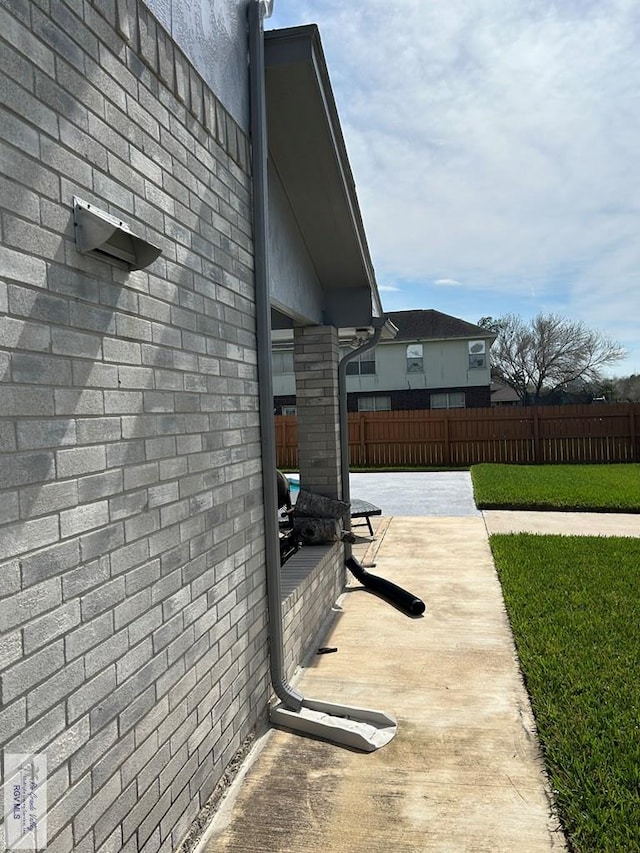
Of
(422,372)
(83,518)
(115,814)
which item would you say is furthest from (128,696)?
(422,372)

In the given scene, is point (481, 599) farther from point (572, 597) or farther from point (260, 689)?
point (260, 689)

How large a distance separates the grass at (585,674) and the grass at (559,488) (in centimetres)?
342

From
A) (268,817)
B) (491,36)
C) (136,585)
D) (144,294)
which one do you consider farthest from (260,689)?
(491,36)

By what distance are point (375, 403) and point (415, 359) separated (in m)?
2.69

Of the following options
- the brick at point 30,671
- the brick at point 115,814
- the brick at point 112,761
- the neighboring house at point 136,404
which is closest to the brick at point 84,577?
A: the neighboring house at point 136,404

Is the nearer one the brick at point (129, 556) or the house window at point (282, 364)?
the brick at point (129, 556)

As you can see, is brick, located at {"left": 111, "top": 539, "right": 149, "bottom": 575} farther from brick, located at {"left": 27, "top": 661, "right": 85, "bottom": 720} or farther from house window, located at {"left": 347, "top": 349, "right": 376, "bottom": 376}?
house window, located at {"left": 347, "top": 349, "right": 376, "bottom": 376}

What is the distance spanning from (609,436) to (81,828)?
2001cm

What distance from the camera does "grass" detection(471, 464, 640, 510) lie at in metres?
10.9

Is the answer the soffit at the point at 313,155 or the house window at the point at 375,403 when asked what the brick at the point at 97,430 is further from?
the house window at the point at 375,403

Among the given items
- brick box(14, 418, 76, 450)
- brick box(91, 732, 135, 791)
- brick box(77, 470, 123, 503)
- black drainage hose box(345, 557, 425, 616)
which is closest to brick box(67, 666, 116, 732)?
brick box(91, 732, 135, 791)

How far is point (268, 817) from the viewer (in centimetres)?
276

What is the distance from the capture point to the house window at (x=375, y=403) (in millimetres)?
28797
